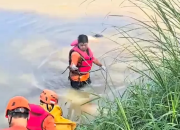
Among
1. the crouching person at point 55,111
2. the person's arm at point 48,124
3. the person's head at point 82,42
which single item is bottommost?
the person's arm at point 48,124

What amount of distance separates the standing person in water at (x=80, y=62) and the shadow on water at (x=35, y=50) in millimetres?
218

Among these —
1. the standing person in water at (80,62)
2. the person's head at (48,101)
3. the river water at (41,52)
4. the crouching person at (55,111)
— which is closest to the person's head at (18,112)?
the crouching person at (55,111)

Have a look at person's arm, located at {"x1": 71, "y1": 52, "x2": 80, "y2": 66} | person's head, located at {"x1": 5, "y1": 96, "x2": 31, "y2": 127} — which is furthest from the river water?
person's head, located at {"x1": 5, "y1": 96, "x2": 31, "y2": 127}

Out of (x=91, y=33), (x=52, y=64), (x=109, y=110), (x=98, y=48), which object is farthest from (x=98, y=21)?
(x=109, y=110)

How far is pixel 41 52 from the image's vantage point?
6918 millimetres

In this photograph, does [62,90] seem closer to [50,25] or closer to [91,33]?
[91,33]

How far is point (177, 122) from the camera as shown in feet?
9.25

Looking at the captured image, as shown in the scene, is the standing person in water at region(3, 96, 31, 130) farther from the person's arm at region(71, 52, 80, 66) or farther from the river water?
the person's arm at region(71, 52, 80, 66)

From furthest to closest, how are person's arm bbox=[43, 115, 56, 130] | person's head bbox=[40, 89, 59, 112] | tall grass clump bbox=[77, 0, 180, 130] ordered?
person's head bbox=[40, 89, 59, 112]
person's arm bbox=[43, 115, 56, 130]
tall grass clump bbox=[77, 0, 180, 130]

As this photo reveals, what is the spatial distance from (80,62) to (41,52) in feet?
4.68

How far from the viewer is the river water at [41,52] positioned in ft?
19.0

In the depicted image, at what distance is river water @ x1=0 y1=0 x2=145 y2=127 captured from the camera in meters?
5.80

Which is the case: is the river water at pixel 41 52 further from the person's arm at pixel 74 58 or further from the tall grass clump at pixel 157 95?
the tall grass clump at pixel 157 95

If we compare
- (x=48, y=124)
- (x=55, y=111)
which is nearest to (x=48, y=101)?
(x=55, y=111)
